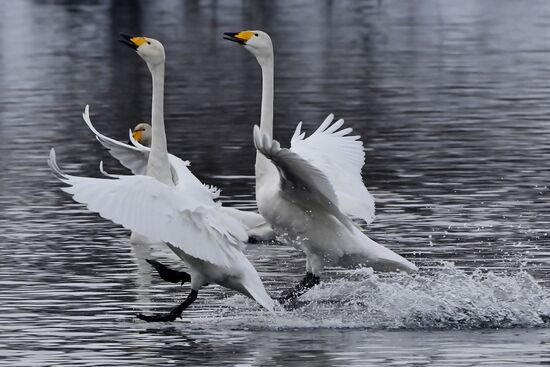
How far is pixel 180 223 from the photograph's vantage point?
12.9m

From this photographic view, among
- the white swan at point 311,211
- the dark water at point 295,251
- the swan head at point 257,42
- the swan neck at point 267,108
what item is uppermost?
the swan head at point 257,42

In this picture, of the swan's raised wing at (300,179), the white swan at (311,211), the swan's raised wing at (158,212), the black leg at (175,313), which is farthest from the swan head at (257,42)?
the black leg at (175,313)

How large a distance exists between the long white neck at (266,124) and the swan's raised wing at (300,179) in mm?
304

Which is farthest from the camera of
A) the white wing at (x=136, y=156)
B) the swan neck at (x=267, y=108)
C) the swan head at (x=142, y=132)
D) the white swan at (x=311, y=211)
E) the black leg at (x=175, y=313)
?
the swan head at (x=142, y=132)

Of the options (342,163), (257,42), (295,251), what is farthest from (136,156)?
(257,42)

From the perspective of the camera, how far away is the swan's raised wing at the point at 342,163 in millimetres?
15094

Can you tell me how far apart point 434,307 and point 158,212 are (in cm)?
223

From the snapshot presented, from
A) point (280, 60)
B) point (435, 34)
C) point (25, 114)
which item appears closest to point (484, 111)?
point (25, 114)

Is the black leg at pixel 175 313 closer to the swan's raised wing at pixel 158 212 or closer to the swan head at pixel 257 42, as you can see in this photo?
the swan's raised wing at pixel 158 212

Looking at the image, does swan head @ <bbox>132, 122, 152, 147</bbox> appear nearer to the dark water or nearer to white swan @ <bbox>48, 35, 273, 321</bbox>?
the dark water

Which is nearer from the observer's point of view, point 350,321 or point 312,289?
point 350,321

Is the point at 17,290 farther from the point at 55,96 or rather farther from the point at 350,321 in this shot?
the point at 55,96

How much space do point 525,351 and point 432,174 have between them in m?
9.50

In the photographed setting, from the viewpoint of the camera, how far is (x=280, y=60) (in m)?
42.3
